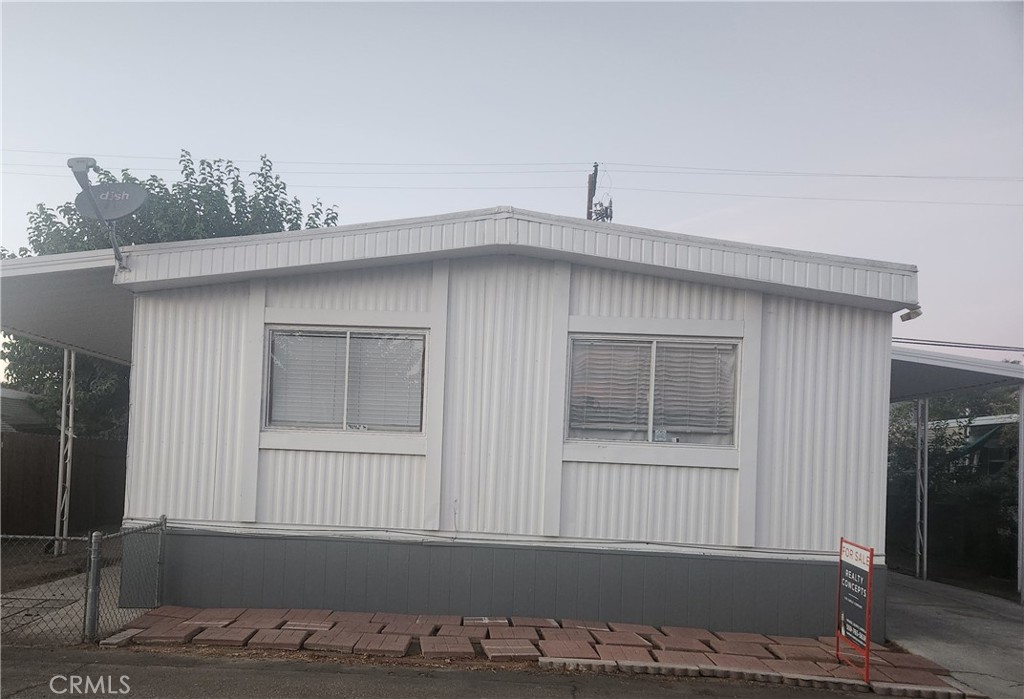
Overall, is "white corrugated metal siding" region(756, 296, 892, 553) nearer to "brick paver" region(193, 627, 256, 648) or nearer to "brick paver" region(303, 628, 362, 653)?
"brick paver" region(303, 628, 362, 653)

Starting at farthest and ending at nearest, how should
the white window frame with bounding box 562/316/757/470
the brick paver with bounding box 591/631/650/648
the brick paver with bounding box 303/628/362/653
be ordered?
the white window frame with bounding box 562/316/757/470, the brick paver with bounding box 591/631/650/648, the brick paver with bounding box 303/628/362/653

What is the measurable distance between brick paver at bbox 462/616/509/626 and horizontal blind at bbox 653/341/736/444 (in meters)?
2.41

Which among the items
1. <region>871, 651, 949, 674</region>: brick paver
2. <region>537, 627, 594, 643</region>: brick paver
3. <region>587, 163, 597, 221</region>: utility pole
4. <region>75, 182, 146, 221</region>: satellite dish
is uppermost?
<region>587, 163, 597, 221</region>: utility pole

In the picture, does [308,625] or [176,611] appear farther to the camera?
[176,611]

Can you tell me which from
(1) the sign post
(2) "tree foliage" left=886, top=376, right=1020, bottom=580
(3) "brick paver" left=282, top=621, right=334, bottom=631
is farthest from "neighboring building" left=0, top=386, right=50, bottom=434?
(2) "tree foliage" left=886, top=376, right=1020, bottom=580

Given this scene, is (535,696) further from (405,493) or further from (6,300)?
(6,300)

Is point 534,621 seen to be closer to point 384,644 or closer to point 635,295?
point 384,644

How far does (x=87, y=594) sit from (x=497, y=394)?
13.8ft

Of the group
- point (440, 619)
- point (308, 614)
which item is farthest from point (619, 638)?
point (308, 614)

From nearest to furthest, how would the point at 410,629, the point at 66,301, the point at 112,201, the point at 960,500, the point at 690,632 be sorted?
the point at 410,629, the point at 112,201, the point at 690,632, the point at 66,301, the point at 960,500

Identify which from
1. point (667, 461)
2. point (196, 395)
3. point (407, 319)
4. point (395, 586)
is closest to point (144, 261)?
point (196, 395)

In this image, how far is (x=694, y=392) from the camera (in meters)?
9.35

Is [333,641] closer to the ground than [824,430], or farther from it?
closer to the ground

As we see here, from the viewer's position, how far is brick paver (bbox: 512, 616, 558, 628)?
29.0ft
